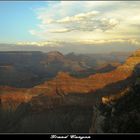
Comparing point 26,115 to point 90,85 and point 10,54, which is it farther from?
point 10,54

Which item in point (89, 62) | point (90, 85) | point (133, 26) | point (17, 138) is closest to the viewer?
point (17, 138)

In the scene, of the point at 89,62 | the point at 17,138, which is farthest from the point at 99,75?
the point at 17,138

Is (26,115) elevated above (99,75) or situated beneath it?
situated beneath

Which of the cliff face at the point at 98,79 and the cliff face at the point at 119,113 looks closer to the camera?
the cliff face at the point at 119,113

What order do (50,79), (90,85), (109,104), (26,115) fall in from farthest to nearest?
(26,115) < (90,85) < (50,79) < (109,104)

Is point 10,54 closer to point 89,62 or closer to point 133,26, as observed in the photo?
point 89,62

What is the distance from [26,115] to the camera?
29.2 feet

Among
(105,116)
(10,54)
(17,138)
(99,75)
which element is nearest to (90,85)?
(99,75)

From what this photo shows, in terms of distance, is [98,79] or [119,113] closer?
[119,113]

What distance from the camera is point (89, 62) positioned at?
16.2ft

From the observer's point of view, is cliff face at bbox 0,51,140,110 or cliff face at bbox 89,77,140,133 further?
cliff face at bbox 0,51,140,110

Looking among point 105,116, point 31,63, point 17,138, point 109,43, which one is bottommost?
point 105,116

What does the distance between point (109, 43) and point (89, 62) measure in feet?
1.50

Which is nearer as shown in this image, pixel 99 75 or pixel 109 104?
pixel 109 104
